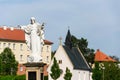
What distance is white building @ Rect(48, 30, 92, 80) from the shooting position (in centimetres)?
9881

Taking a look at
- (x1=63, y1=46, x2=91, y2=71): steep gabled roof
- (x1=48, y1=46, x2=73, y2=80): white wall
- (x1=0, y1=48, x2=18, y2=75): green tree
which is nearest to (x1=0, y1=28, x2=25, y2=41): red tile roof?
(x1=0, y1=48, x2=18, y2=75): green tree

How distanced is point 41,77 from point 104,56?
95226mm

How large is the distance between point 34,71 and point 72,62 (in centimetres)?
6937

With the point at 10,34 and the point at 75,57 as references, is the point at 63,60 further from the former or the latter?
the point at 10,34

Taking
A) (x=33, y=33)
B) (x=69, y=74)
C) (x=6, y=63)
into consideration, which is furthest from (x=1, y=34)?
(x=33, y=33)

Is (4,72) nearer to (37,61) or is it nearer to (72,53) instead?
(72,53)

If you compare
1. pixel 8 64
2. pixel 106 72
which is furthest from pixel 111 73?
pixel 8 64

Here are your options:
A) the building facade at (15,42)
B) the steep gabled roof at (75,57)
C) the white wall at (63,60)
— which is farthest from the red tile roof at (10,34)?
the white wall at (63,60)

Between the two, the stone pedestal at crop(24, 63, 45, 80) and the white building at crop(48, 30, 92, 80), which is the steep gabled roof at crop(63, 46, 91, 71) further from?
the stone pedestal at crop(24, 63, 45, 80)

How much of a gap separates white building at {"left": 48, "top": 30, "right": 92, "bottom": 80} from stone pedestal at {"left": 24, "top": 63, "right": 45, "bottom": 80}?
224 ft

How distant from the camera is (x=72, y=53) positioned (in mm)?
102750

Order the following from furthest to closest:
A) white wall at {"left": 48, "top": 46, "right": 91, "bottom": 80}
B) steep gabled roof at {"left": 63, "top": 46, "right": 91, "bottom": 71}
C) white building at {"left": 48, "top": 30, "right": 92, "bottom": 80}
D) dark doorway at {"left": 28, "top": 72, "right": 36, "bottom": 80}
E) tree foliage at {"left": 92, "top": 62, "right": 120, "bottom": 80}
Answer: steep gabled roof at {"left": 63, "top": 46, "right": 91, "bottom": 71}, white building at {"left": 48, "top": 30, "right": 92, "bottom": 80}, white wall at {"left": 48, "top": 46, "right": 91, "bottom": 80}, tree foliage at {"left": 92, "top": 62, "right": 120, "bottom": 80}, dark doorway at {"left": 28, "top": 72, "right": 36, "bottom": 80}

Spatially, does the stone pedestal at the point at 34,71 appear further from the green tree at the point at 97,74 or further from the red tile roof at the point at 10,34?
the red tile roof at the point at 10,34

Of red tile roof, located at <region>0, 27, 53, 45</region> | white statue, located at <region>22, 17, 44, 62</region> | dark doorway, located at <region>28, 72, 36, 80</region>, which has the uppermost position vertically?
red tile roof, located at <region>0, 27, 53, 45</region>
